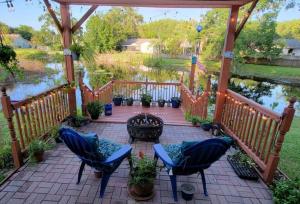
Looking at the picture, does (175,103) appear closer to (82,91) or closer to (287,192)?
(82,91)

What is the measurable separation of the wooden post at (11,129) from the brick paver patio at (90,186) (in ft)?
0.50

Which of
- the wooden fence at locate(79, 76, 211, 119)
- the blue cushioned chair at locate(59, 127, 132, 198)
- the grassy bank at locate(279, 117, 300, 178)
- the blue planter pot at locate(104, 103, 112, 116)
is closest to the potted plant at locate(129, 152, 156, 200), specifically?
the blue cushioned chair at locate(59, 127, 132, 198)

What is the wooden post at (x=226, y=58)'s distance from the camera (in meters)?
3.77

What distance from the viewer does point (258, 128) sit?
117 inches

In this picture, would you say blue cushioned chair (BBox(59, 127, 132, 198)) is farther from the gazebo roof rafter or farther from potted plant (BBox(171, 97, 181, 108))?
potted plant (BBox(171, 97, 181, 108))

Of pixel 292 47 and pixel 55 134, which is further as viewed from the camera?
pixel 292 47

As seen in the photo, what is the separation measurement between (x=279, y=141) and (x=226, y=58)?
213cm

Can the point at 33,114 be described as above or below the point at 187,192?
above

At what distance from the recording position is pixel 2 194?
2260 mm

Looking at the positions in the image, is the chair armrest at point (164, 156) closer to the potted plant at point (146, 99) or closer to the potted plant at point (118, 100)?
the potted plant at point (146, 99)

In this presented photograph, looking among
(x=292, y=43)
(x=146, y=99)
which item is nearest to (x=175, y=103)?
(x=146, y=99)

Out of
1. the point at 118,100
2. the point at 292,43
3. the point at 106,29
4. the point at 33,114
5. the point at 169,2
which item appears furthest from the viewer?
the point at 292,43

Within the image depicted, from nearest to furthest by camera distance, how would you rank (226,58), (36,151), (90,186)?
(90,186) → (36,151) → (226,58)

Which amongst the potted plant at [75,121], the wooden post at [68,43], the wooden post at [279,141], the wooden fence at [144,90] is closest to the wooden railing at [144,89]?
the wooden fence at [144,90]
